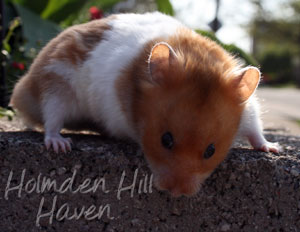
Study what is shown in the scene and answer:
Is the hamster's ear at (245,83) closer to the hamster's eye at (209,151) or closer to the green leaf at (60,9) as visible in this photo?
the hamster's eye at (209,151)

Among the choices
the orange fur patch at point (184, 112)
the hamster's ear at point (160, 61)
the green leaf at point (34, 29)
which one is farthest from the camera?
the green leaf at point (34, 29)

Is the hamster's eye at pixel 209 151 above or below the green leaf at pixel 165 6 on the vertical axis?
above

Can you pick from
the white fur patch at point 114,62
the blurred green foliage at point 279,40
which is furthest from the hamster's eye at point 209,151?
the blurred green foliage at point 279,40

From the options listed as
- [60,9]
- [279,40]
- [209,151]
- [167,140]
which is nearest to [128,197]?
[167,140]

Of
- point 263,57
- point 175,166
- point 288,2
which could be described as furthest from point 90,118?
point 288,2

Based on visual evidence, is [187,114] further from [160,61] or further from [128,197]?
[128,197]

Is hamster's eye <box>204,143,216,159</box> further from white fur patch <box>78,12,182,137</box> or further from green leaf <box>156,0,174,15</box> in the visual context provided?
green leaf <box>156,0,174,15</box>

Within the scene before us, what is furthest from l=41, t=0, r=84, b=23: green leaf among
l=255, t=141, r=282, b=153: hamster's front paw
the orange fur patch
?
l=255, t=141, r=282, b=153: hamster's front paw
